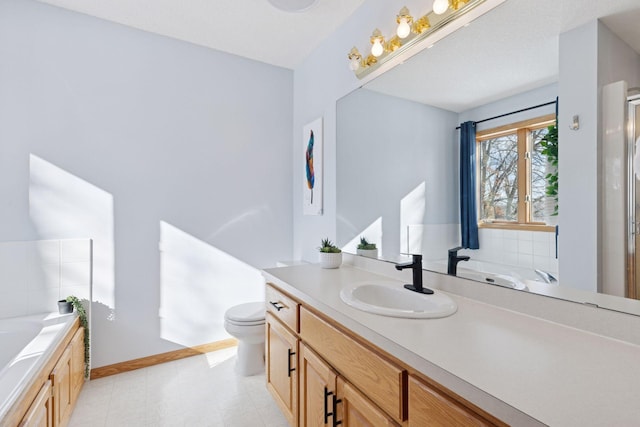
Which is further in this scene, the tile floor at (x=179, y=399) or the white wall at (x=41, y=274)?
the white wall at (x=41, y=274)

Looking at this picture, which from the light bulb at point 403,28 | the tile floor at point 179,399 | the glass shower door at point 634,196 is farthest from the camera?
the tile floor at point 179,399

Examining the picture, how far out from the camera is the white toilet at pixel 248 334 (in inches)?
85.4

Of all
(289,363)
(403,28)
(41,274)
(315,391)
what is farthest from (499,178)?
(41,274)

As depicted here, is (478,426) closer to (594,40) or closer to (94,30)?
(594,40)

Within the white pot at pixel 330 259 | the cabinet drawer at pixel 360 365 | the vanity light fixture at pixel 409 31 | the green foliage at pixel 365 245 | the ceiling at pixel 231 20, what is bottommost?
the cabinet drawer at pixel 360 365

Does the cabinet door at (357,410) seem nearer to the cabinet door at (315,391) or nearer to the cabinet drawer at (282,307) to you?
the cabinet door at (315,391)

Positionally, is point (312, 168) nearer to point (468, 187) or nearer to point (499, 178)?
point (468, 187)

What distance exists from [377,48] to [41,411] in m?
2.37

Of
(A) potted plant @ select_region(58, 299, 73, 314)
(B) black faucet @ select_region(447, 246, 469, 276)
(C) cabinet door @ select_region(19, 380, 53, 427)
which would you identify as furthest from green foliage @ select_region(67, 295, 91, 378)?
(B) black faucet @ select_region(447, 246, 469, 276)

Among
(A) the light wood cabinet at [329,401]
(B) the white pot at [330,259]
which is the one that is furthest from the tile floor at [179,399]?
(B) the white pot at [330,259]

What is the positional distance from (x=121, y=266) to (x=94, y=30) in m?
1.69

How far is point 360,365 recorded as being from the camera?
1.06m

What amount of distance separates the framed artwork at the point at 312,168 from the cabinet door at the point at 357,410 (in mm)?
1503

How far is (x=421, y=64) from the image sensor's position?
1.60 meters
